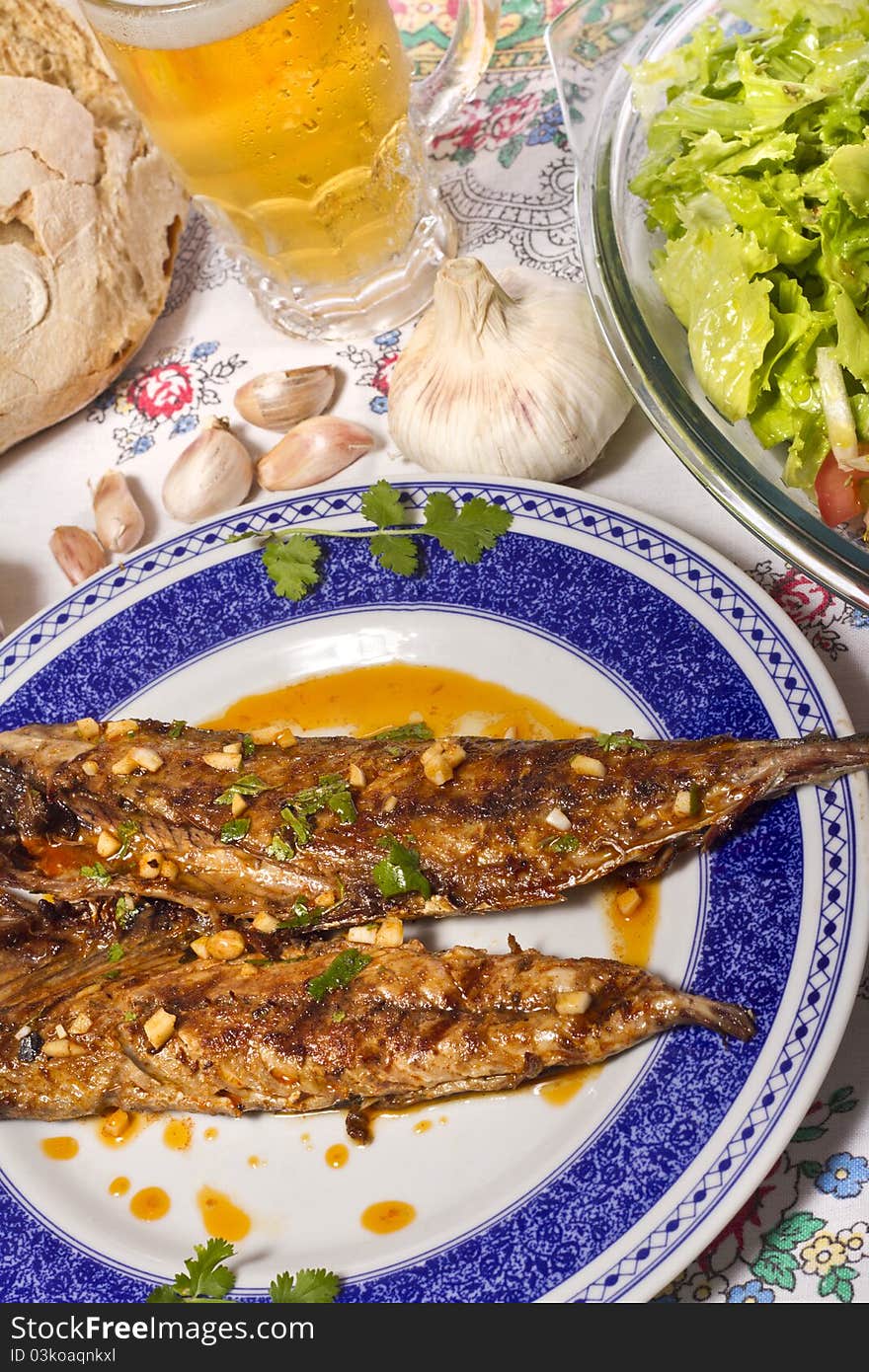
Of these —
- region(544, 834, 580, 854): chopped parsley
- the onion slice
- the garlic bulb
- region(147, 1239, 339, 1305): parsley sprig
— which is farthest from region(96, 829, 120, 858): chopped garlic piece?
the onion slice

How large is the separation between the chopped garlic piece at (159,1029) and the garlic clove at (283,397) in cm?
179

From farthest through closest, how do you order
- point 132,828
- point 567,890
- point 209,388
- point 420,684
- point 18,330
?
point 209,388 → point 18,330 → point 420,684 → point 132,828 → point 567,890

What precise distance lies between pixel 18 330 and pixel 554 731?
1.93 metres

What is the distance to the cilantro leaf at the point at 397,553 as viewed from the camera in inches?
113

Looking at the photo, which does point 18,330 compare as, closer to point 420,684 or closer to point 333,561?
point 333,561

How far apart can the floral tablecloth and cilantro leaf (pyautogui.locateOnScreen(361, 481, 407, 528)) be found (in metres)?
0.19

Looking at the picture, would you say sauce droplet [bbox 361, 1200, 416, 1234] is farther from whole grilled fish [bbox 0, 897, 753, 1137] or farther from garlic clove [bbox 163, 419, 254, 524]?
garlic clove [bbox 163, 419, 254, 524]

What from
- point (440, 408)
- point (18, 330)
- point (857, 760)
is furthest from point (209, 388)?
point (857, 760)

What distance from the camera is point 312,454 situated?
3271 mm

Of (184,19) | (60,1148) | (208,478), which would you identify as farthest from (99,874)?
(184,19)

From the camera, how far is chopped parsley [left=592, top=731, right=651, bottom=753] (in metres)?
2.31

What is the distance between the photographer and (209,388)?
3.71 m

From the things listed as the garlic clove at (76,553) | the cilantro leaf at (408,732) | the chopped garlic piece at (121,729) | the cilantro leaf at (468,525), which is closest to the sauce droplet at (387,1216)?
the cilantro leaf at (408,732)

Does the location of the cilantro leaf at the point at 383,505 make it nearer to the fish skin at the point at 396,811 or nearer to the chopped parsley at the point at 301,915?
the fish skin at the point at 396,811
